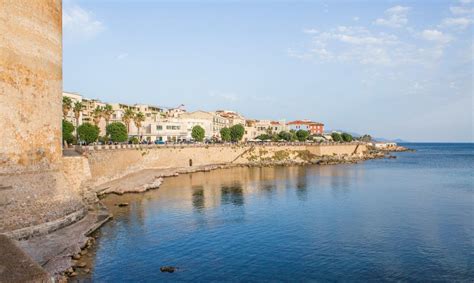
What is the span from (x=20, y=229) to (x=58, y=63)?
37.6 ft

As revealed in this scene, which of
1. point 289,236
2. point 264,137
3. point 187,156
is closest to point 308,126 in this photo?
point 264,137

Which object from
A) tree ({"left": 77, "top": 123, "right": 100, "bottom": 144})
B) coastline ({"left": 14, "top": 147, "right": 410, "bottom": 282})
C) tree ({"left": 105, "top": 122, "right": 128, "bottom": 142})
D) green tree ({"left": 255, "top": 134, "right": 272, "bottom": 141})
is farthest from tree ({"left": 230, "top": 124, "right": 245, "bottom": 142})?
coastline ({"left": 14, "top": 147, "right": 410, "bottom": 282})

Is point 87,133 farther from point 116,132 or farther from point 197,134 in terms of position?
point 197,134

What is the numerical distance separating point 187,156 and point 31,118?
4803cm

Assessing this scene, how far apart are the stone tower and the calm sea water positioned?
445cm

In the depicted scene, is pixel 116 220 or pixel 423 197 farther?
pixel 423 197

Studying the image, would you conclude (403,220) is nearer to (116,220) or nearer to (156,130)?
(116,220)

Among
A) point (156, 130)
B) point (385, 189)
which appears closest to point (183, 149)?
point (156, 130)

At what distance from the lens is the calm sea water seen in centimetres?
2059

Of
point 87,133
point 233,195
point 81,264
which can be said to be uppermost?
point 87,133

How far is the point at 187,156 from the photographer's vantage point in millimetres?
71250

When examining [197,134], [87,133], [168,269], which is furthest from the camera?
[197,134]

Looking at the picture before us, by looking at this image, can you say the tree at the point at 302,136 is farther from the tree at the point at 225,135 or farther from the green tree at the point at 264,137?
the tree at the point at 225,135

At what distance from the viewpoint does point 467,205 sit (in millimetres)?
38375
